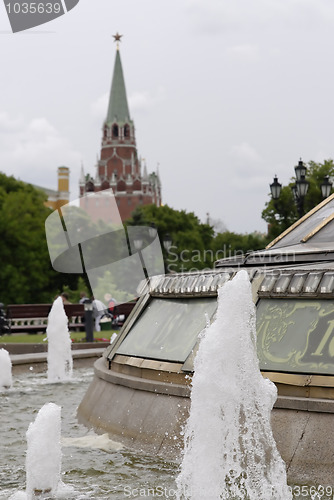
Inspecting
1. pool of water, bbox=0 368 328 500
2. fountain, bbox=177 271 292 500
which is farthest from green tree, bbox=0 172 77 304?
fountain, bbox=177 271 292 500

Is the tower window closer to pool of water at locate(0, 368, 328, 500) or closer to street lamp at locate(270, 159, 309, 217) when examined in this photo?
street lamp at locate(270, 159, 309, 217)

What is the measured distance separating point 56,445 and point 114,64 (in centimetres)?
10741

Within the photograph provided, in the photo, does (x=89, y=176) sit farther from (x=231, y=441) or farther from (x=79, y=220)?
(x=231, y=441)

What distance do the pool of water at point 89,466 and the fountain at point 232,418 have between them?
35cm

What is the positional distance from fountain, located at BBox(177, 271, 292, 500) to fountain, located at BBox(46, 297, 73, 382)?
6.74 metres

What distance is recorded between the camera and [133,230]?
59.8 meters

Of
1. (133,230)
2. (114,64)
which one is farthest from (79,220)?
(114,64)

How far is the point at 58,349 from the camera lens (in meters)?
12.0

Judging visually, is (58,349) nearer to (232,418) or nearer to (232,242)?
(232,418)

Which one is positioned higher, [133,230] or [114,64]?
[114,64]

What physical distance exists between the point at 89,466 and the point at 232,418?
1440 mm

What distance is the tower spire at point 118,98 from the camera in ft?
357

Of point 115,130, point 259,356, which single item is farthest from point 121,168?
point 259,356

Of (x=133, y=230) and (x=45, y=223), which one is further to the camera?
(x=133, y=230)
